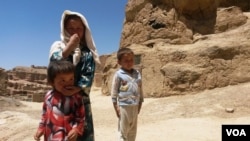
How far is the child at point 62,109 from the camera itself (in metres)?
2.58

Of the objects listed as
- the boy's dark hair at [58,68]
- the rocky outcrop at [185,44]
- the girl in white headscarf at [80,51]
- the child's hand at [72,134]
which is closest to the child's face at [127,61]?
the girl in white headscarf at [80,51]

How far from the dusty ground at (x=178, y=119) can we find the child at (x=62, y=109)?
11.5 ft

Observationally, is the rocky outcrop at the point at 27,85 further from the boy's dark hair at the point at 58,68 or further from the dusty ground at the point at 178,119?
the boy's dark hair at the point at 58,68

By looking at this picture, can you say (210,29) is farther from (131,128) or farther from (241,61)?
(131,128)

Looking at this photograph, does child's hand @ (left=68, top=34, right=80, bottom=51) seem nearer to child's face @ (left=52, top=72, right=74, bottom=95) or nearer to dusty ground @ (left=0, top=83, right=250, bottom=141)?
child's face @ (left=52, top=72, right=74, bottom=95)

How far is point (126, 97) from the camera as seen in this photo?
14.0ft

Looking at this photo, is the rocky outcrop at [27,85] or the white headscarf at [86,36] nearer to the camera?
the white headscarf at [86,36]

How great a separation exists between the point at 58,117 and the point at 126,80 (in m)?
1.83

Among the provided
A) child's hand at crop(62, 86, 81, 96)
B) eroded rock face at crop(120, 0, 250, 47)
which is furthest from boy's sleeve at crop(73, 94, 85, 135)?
eroded rock face at crop(120, 0, 250, 47)

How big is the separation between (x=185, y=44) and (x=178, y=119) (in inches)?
198

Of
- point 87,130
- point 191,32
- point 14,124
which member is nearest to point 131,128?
point 87,130

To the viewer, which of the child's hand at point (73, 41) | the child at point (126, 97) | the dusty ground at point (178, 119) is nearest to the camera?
the child's hand at point (73, 41)

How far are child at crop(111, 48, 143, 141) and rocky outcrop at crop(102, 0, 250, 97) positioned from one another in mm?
6250

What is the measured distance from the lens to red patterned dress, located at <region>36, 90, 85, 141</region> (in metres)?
2.58
